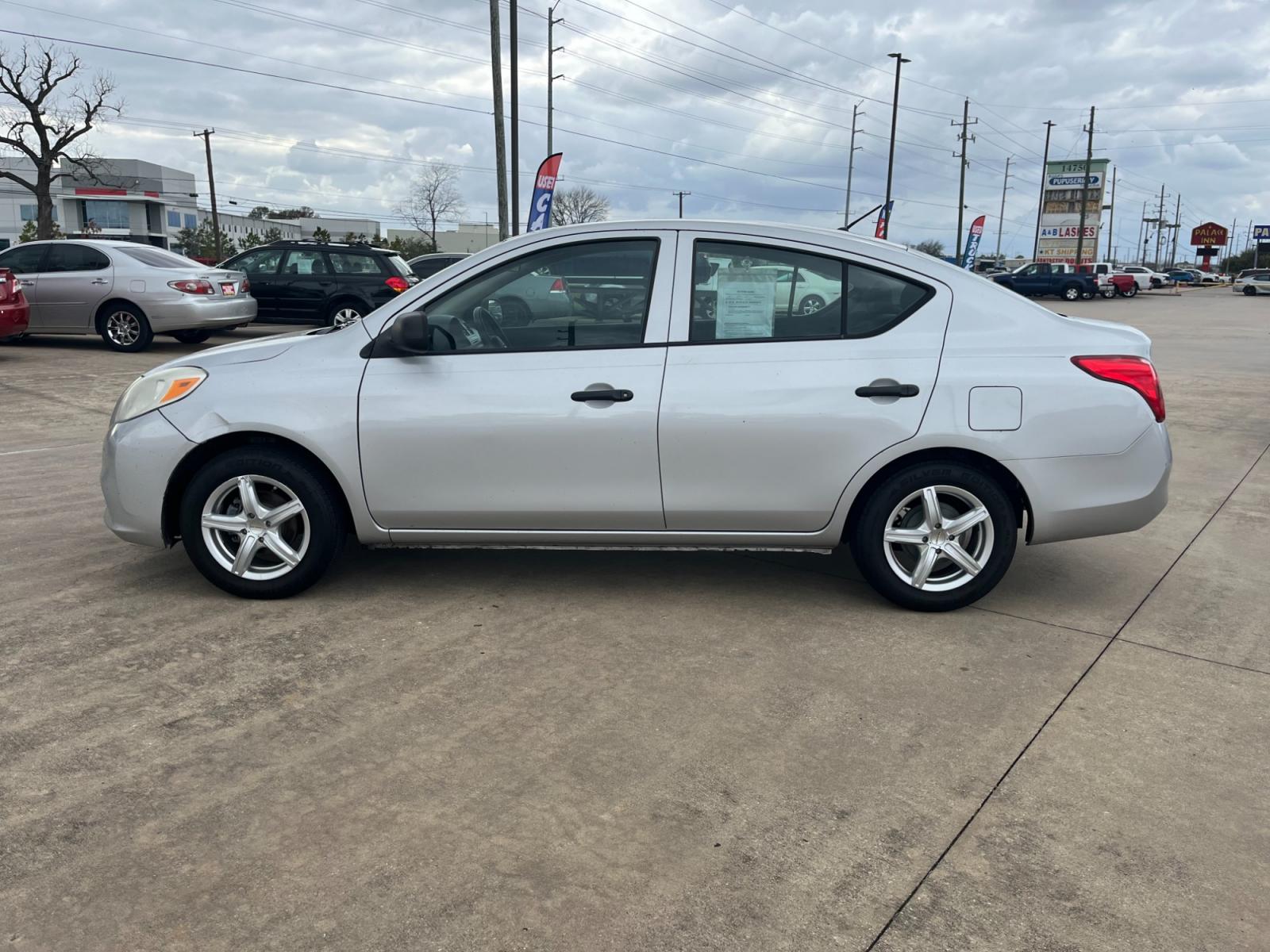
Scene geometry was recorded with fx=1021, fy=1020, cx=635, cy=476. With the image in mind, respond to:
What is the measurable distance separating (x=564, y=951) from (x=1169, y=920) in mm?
1454

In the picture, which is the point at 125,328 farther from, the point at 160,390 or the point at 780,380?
the point at 780,380

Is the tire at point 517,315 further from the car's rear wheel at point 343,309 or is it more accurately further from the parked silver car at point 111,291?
the car's rear wheel at point 343,309

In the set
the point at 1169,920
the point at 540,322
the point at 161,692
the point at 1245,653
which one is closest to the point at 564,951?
the point at 1169,920

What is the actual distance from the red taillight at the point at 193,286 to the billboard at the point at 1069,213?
84.1 metres

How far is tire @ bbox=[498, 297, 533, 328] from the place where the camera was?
4395 millimetres

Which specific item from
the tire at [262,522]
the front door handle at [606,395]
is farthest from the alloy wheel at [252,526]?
the front door handle at [606,395]

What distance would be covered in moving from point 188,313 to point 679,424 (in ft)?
39.4

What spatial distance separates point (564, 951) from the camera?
233cm

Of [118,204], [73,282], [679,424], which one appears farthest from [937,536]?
[118,204]

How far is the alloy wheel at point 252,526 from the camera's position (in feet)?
14.5

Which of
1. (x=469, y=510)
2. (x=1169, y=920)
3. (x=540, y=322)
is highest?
(x=540, y=322)

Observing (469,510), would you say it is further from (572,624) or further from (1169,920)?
(1169,920)

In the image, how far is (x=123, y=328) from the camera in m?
14.4

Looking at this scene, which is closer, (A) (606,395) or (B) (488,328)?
(A) (606,395)
